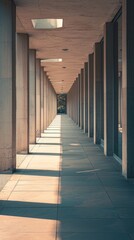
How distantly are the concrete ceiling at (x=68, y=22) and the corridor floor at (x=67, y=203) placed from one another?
506 centimetres

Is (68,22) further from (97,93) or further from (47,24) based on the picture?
(97,93)

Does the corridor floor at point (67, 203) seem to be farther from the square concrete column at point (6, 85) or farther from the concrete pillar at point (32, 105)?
the concrete pillar at point (32, 105)

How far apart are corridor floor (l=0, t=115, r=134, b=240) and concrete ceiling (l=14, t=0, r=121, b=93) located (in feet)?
16.6

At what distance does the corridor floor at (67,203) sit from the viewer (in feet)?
19.6

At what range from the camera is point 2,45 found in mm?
11648

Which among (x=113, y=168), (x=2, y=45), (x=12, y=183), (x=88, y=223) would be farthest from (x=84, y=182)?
(x=2, y=45)

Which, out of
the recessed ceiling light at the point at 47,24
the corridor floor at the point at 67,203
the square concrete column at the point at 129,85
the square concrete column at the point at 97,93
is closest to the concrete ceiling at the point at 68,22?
the recessed ceiling light at the point at 47,24

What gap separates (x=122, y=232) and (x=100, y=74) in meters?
14.6

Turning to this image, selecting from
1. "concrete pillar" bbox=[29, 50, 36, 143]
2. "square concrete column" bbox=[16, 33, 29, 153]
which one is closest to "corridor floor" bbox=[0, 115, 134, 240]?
"square concrete column" bbox=[16, 33, 29, 153]

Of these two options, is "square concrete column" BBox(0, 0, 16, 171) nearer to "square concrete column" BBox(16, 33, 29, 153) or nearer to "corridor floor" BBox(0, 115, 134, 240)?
"corridor floor" BBox(0, 115, 134, 240)

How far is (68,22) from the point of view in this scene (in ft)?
50.5

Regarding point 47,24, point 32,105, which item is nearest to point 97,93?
point 32,105

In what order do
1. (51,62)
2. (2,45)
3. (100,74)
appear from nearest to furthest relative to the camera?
(2,45), (100,74), (51,62)

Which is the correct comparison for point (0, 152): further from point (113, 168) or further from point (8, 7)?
point (8, 7)
